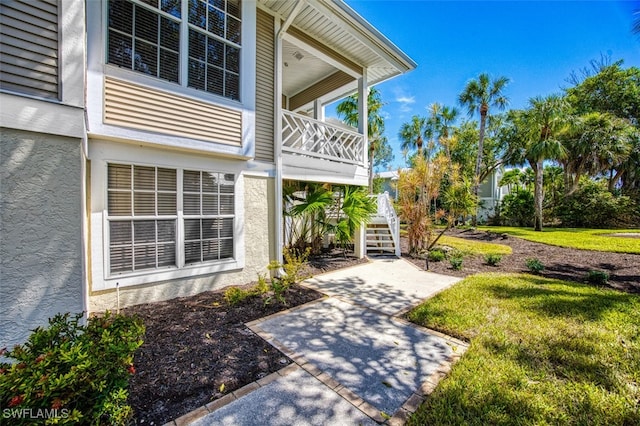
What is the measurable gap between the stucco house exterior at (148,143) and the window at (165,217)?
21 mm

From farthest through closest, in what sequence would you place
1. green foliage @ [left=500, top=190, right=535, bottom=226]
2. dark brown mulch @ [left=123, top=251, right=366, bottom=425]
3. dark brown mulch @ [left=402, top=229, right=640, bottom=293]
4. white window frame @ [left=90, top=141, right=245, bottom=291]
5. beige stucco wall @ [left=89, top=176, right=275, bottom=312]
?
1. green foliage @ [left=500, top=190, right=535, bottom=226]
2. dark brown mulch @ [left=402, top=229, right=640, bottom=293]
3. beige stucco wall @ [left=89, top=176, right=275, bottom=312]
4. white window frame @ [left=90, top=141, right=245, bottom=291]
5. dark brown mulch @ [left=123, top=251, right=366, bottom=425]

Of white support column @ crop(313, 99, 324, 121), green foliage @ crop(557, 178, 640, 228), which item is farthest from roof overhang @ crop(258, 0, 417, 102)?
green foliage @ crop(557, 178, 640, 228)

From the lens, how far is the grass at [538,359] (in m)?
2.40

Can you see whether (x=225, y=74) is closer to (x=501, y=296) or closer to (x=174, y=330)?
(x=174, y=330)

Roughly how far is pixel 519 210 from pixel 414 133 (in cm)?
1189

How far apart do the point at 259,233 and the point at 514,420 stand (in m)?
5.16

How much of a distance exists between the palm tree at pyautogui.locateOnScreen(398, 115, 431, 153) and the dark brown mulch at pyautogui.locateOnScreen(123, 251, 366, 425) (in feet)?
83.8

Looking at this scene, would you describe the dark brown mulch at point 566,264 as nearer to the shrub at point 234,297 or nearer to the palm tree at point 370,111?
the shrub at point 234,297

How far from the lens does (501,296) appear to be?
543cm

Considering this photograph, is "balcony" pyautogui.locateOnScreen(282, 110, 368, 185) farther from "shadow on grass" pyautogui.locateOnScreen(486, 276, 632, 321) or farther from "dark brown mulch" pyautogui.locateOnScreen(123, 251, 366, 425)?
"shadow on grass" pyautogui.locateOnScreen(486, 276, 632, 321)

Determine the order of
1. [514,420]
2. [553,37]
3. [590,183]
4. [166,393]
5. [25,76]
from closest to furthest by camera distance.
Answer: [514,420]
[166,393]
[25,76]
[553,37]
[590,183]

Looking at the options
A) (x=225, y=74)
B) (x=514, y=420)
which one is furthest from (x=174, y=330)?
(x=225, y=74)

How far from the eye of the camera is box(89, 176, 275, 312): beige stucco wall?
4883 millimetres

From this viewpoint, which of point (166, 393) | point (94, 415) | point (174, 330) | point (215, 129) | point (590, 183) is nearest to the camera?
point (94, 415)
